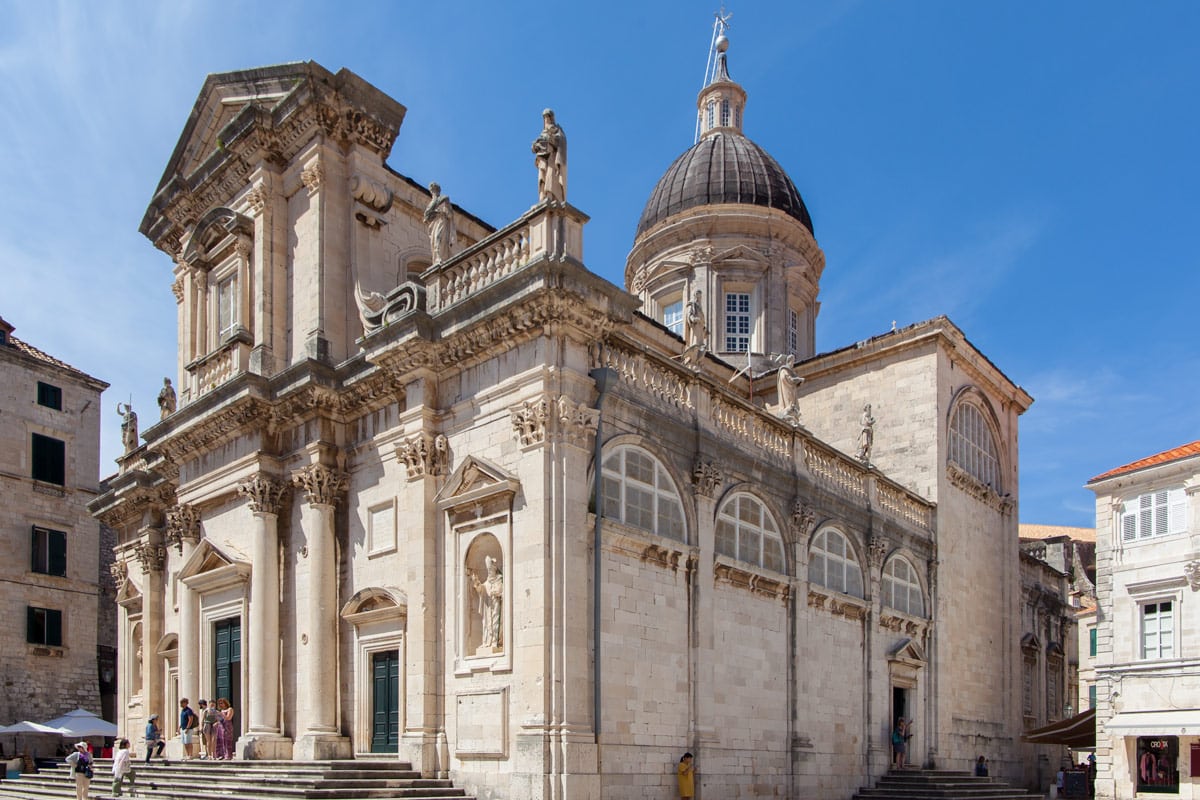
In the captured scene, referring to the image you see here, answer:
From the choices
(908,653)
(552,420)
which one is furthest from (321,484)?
(908,653)

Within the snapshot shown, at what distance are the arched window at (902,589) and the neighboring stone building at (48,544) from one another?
81.5ft

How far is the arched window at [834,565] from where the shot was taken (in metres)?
21.4

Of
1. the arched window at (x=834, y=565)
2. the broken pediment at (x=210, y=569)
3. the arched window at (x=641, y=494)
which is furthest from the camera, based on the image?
the arched window at (x=834, y=565)

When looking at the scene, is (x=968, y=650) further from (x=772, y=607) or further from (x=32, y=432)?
(x=32, y=432)

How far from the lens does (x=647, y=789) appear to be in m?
16.1

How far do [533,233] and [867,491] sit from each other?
36.5 ft

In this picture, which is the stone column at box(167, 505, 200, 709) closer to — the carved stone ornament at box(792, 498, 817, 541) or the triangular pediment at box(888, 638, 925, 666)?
the carved stone ornament at box(792, 498, 817, 541)

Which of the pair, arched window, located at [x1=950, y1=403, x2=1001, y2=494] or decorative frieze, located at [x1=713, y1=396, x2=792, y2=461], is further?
arched window, located at [x1=950, y1=403, x2=1001, y2=494]

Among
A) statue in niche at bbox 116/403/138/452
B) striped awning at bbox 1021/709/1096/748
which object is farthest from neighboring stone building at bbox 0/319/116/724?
striped awning at bbox 1021/709/1096/748

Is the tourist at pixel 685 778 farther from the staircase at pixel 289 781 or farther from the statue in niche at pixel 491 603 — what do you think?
the statue in niche at pixel 491 603

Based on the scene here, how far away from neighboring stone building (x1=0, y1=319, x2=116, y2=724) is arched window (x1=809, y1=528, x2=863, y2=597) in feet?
79.6

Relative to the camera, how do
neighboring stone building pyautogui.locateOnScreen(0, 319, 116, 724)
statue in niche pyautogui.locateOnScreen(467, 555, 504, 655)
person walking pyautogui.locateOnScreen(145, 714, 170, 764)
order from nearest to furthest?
statue in niche pyautogui.locateOnScreen(467, 555, 504, 655)
person walking pyautogui.locateOnScreen(145, 714, 170, 764)
neighboring stone building pyautogui.locateOnScreen(0, 319, 116, 724)

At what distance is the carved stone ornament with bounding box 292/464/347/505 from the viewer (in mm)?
18953

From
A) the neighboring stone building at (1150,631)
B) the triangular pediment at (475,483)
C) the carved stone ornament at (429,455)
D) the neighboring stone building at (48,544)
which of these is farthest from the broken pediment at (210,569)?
the neighboring stone building at (1150,631)
